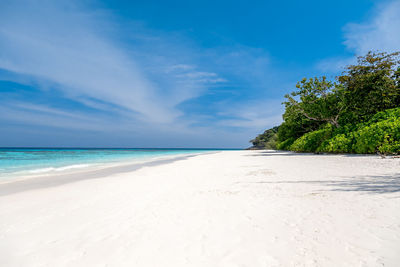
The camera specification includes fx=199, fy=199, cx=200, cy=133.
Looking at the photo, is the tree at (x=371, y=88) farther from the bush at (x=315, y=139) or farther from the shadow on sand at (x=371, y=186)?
the shadow on sand at (x=371, y=186)

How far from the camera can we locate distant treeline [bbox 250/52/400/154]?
47.6ft

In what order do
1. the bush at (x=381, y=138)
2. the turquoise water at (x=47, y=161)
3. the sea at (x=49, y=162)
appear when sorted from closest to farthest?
the sea at (x=49, y=162), the turquoise water at (x=47, y=161), the bush at (x=381, y=138)

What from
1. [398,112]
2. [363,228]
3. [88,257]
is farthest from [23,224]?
[398,112]

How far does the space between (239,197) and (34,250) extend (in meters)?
3.74

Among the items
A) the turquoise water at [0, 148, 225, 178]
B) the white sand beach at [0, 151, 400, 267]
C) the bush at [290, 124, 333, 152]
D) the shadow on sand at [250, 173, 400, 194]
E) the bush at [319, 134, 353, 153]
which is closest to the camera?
the white sand beach at [0, 151, 400, 267]

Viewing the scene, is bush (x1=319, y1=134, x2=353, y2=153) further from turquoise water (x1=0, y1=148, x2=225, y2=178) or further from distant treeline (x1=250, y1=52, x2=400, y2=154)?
turquoise water (x1=0, y1=148, x2=225, y2=178)

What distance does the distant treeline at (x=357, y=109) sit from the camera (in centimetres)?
1452

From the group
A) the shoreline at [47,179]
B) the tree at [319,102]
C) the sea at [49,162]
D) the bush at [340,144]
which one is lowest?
the shoreline at [47,179]

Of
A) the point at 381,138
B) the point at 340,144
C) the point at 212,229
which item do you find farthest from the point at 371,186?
the point at 340,144

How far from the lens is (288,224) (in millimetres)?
3025

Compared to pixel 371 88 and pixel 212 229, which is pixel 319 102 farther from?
pixel 212 229

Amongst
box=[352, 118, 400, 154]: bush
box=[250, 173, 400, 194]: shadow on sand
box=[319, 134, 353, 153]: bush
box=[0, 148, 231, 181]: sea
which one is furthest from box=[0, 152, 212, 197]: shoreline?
box=[319, 134, 353, 153]: bush

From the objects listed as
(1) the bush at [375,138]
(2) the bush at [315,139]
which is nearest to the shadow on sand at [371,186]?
(1) the bush at [375,138]

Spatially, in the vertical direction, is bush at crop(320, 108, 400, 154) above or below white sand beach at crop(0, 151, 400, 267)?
above
